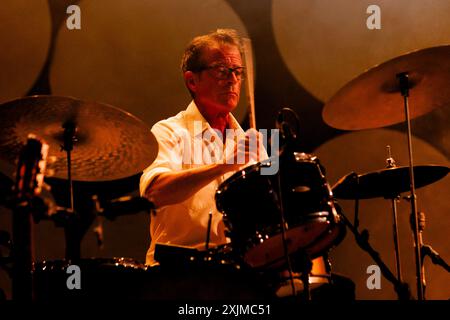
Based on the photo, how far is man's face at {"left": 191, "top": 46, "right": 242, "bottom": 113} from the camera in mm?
2936

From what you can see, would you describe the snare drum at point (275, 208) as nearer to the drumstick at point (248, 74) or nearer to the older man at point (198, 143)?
the older man at point (198, 143)

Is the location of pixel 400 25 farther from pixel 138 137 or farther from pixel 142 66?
pixel 138 137

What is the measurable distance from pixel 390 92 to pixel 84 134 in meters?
1.42

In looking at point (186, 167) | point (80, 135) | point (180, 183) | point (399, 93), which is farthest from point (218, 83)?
point (399, 93)

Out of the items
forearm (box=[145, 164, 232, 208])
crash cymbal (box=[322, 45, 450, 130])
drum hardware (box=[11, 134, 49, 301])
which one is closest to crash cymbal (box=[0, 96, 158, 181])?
forearm (box=[145, 164, 232, 208])

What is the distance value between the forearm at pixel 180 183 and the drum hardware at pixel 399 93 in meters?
0.70

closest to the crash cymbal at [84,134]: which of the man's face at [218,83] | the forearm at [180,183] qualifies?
the forearm at [180,183]

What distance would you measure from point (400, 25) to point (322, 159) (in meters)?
0.93

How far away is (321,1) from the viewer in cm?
362

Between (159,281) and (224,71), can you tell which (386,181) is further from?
(159,281)

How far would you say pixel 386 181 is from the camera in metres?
2.97

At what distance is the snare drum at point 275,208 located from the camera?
2.27m
